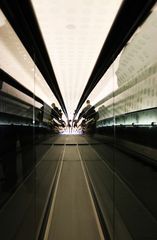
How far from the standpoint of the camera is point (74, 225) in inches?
112

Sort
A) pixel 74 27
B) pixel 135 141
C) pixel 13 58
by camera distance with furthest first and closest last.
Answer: pixel 74 27
pixel 13 58
pixel 135 141

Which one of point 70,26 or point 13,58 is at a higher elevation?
point 70,26

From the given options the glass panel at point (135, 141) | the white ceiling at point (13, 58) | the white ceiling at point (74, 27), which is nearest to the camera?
the glass panel at point (135, 141)

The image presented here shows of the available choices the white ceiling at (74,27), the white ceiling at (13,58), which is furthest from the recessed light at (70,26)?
the white ceiling at (13,58)

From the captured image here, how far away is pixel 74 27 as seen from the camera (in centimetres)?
226

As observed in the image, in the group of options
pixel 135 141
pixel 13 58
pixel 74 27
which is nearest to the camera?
pixel 135 141

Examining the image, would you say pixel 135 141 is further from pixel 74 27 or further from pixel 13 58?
pixel 13 58

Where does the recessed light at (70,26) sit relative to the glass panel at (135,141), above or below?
above

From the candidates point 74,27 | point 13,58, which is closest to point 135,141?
point 74,27

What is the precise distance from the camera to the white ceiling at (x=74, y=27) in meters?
1.79

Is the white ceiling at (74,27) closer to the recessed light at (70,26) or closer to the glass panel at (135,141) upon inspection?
the recessed light at (70,26)

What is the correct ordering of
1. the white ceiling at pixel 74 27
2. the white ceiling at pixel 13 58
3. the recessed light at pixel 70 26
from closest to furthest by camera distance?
the white ceiling at pixel 13 58 → the white ceiling at pixel 74 27 → the recessed light at pixel 70 26

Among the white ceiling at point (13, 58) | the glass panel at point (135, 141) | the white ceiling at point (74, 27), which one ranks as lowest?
the glass panel at point (135, 141)

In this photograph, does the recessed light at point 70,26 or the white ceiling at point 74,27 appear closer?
the white ceiling at point 74,27
